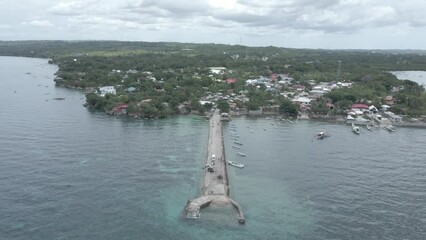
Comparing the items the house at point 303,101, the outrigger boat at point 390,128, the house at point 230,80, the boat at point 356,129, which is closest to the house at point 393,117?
the outrigger boat at point 390,128

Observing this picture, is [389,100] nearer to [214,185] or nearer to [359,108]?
[359,108]

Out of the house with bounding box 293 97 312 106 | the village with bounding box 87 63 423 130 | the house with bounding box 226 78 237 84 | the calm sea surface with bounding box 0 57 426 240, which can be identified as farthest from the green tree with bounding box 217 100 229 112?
the house with bounding box 226 78 237 84

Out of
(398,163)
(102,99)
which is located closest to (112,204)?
(398,163)

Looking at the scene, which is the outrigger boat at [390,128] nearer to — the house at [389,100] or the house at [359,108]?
the house at [359,108]

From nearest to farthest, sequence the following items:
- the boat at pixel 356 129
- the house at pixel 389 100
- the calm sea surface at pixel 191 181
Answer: the calm sea surface at pixel 191 181
the boat at pixel 356 129
the house at pixel 389 100

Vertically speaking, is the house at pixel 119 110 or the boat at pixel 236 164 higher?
Result: the house at pixel 119 110

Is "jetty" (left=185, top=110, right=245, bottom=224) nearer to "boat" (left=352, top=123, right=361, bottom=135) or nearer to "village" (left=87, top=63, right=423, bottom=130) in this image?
"village" (left=87, top=63, right=423, bottom=130)
